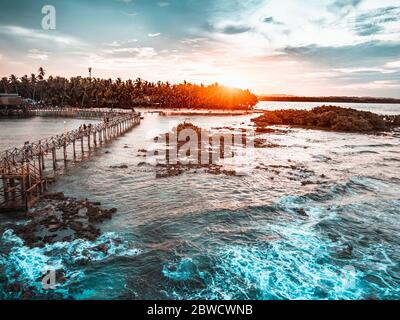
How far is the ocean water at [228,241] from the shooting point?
1363cm

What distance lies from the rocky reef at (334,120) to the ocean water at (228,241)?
5609 centimetres

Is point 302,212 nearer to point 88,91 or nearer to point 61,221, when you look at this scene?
point 61,221

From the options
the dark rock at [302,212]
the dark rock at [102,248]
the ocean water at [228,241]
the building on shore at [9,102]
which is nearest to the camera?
the ocean water at [228,241]

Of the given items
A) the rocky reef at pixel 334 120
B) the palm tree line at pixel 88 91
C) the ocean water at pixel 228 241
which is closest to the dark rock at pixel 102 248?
the ocean water at pixel 228 241

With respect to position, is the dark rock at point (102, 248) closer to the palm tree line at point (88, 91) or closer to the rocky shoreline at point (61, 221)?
the rocky shoreline at point (61, 221)

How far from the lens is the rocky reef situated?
82.1m

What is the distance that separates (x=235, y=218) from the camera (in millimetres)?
21062

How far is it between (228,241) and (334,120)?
261ft

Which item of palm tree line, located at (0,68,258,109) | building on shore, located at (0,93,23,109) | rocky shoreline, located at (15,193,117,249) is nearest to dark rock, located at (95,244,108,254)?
rocky shoreline, located at (15,193,117,249)

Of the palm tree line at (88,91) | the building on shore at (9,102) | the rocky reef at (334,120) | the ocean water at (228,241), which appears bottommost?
the ocean water at (228,241)

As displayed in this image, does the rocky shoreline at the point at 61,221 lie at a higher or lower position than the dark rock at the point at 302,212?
higher

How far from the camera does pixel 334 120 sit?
284 ft

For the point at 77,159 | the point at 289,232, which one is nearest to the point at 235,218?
the point at 289,232

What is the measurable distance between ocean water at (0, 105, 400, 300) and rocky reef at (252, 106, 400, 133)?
56.1m
